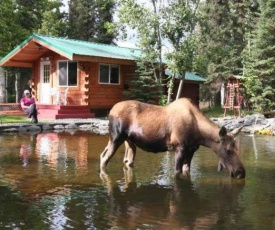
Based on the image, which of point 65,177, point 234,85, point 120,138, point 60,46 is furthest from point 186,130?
point 234,85

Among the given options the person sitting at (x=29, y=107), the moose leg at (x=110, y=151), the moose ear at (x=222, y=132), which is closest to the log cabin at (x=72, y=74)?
the person sitting at (x=29, y=107)

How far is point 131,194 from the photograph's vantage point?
7.44 meters

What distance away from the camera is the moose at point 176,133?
29.0ft

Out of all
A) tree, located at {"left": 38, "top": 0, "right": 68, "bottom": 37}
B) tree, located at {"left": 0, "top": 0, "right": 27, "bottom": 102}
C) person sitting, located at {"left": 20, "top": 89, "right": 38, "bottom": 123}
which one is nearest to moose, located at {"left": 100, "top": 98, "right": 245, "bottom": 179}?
person sitting, located at {"left": 20, "top": 89, "right": 38, "bottom": 123}

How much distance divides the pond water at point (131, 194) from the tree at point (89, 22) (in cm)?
4093

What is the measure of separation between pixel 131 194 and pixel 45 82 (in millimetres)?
23901

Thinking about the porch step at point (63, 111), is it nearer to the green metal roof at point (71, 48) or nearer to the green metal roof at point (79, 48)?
the green metal roof at point (71, 48)

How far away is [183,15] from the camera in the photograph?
26672 mm

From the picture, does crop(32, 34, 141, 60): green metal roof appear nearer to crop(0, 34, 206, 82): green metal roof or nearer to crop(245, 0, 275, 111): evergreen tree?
crop(0, 34, 206, 82): green metal roof

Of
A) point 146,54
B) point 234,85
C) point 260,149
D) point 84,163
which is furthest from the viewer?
point 234,85

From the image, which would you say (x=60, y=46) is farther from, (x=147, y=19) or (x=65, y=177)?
(x=65, y=177)

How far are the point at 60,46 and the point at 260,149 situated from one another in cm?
1583

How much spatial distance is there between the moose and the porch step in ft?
52.0

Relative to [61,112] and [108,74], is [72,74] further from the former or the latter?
[61,112]
